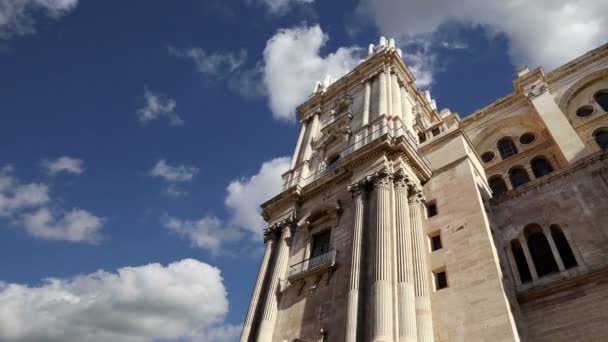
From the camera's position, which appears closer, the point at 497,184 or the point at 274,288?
the point at 274,288

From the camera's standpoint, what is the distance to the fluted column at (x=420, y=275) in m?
15.5

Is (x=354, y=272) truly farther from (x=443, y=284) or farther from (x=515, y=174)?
(x=515, y=174)

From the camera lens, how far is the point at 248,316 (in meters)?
21.8

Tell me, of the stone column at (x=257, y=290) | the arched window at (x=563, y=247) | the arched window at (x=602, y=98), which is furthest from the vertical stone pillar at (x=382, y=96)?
the arched window at (x=602, y=98)

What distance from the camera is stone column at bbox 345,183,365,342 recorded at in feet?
52.3

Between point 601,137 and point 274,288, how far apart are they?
2162cm

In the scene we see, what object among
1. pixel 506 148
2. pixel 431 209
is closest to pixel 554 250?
pixel 431 209

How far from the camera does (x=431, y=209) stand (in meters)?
21.5

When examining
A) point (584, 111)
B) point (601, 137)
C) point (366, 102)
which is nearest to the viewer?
point (601, 137)

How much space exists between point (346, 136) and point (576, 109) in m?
15.5

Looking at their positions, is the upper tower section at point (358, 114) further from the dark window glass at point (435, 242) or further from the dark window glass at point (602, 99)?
the dark window glass at point (602, 99)

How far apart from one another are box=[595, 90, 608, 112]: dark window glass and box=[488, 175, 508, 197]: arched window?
25.9 ft

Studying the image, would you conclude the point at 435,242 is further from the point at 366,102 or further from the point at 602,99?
the point at 602,99

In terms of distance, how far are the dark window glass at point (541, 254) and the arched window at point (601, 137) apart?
10.9m
